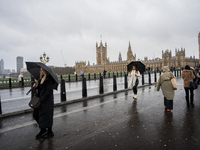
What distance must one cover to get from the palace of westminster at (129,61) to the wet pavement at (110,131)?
68.0 m

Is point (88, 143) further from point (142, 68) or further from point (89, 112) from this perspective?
point (142, 68)

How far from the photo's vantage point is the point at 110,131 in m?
3.62

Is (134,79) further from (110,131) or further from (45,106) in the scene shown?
(45,106)

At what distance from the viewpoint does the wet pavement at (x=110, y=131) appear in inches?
118

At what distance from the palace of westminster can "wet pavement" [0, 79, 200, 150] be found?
223ft

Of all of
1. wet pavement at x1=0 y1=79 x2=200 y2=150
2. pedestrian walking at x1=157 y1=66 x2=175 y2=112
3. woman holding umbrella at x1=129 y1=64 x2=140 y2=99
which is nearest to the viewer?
wet pavement at x1=0 y1=79 x2=200 y2=150

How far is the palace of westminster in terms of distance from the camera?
9806 cm

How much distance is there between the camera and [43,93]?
329 cm

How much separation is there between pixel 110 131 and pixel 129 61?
124324 millimetres

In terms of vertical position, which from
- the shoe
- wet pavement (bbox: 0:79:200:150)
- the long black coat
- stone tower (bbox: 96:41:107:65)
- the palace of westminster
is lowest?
wet pavement (bbox: 0:79:200:150)

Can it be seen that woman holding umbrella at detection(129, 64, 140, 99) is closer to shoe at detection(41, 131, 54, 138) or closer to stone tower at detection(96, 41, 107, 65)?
shoe at detection(41, 131, 54, 138)

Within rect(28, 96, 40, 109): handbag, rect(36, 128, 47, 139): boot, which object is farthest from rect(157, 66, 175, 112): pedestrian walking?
rect(28, 96, 40, 109): handbag

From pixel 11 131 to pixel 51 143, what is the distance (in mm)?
1494

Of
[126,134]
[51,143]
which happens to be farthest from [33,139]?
[126,134]
